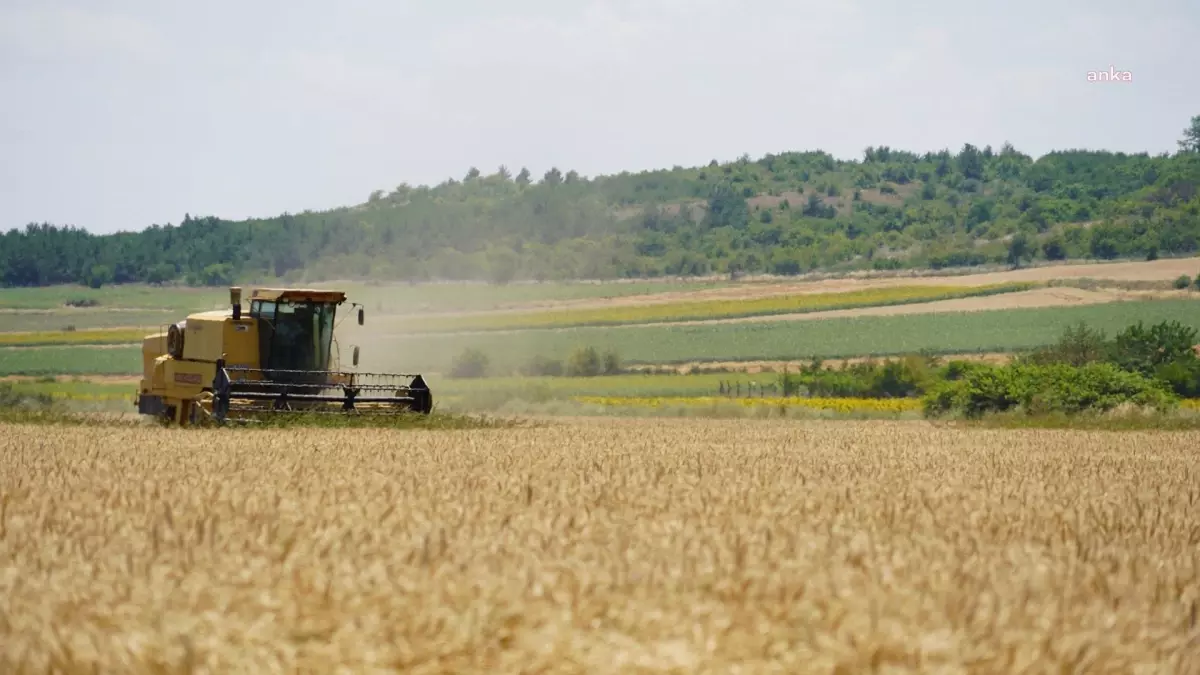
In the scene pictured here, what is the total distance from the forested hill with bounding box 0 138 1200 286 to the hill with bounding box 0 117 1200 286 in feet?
0.56

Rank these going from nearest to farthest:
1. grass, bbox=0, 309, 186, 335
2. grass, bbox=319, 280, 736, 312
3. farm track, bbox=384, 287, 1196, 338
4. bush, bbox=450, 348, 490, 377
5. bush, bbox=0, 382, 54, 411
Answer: bush, bbox=0, 382, 54, 411
bush, bbox=450, 348, 490, 377
grass, bbox=319, 280, 736, 312
farm track, bbox=384, 287, 1196, 338
grass, bbox=0, 309, 186, 335

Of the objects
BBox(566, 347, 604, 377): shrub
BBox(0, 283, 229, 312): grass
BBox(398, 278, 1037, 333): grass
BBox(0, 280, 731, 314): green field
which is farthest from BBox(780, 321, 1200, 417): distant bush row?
BBox(0, 283, 229, 312): grass

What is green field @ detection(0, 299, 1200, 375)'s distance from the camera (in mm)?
56156

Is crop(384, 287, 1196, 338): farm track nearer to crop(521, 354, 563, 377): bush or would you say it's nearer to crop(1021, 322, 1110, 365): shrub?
crop(521, 354, 563, 377): bush

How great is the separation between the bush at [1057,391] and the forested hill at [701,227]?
30.7 meters

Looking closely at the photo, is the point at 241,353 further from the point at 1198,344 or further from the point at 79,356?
the point at 79,356

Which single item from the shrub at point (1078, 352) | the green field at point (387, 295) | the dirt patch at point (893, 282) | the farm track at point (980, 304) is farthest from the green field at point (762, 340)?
the shrub at point (1078, 352)

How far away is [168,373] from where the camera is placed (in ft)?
80.5

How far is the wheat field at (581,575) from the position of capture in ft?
15.4

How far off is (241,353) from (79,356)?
38.9m

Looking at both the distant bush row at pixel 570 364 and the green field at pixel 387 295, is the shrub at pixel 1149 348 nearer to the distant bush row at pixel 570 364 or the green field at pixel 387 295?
the distant bush row at pixel 570 364

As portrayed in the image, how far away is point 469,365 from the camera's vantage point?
53.3 meters

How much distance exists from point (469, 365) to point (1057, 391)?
26229 millimetres

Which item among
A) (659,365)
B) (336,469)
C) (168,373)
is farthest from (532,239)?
(336,469)
